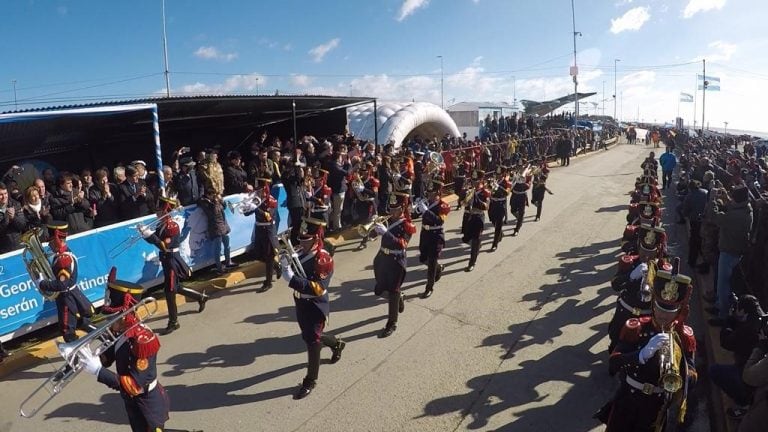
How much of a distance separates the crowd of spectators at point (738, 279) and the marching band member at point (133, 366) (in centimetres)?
456

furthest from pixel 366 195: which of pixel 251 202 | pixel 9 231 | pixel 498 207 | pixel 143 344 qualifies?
pixel 143 344

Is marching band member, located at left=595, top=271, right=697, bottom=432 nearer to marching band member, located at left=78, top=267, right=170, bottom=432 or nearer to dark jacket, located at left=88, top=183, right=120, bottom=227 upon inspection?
marching band member, located at left=78, top=267, right=170, bottom=432

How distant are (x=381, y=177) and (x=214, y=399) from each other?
837 cm

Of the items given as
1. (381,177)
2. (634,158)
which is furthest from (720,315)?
(634,158)

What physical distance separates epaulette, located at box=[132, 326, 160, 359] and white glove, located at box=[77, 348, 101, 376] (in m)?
0.27

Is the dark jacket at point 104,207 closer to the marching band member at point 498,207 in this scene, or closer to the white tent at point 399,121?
the marching band member at point 498,207

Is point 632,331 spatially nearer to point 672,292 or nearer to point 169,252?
point 672,292

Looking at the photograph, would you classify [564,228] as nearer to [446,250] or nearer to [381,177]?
[446,250]

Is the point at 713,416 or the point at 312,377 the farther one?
the point at 312,377

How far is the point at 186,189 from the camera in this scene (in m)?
9.12

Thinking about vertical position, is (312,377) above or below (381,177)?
below

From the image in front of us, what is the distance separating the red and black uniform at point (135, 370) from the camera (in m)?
3.87

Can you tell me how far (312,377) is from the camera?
5461 mm

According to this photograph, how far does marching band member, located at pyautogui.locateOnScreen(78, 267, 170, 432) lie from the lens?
151 inches
